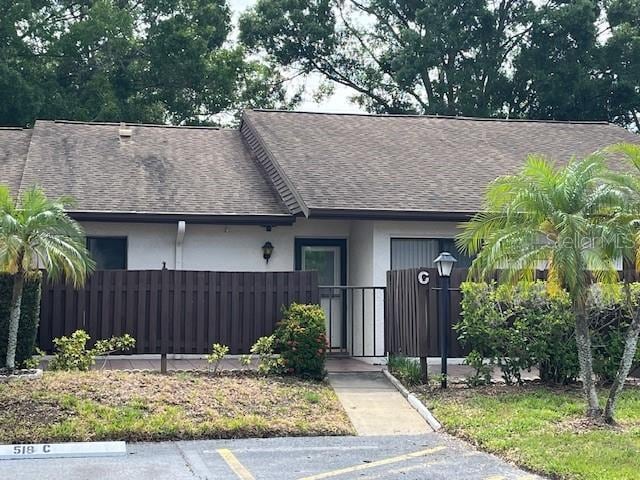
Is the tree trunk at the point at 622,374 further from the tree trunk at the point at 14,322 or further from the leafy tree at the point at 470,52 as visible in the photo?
the leafy tree at the point at 470,52

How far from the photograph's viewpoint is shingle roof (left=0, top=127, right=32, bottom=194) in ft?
49.0

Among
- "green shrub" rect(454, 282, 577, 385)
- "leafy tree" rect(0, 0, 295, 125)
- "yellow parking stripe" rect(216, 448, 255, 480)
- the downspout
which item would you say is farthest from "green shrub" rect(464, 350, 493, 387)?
"leafy tree" rect(0, 0, 295, 125)

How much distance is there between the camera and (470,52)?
33.8m

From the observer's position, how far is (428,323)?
11000 millimetres

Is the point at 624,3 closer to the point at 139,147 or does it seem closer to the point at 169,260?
the point at 139,147

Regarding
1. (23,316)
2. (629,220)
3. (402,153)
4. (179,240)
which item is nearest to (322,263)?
(179,240)

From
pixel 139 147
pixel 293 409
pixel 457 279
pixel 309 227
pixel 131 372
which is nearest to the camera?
pixel 293 409

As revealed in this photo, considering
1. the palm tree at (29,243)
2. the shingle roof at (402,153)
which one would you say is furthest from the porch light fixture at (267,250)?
the palm tree at (29,243)

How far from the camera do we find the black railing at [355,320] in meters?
13.1

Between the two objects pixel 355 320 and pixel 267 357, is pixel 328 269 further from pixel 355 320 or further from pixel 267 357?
pixel 267 357

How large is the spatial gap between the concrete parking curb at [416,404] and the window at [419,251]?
260cm

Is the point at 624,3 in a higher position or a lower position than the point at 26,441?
higher

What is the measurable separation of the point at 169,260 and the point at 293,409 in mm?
5608

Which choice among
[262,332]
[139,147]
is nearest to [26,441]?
[262,332]
